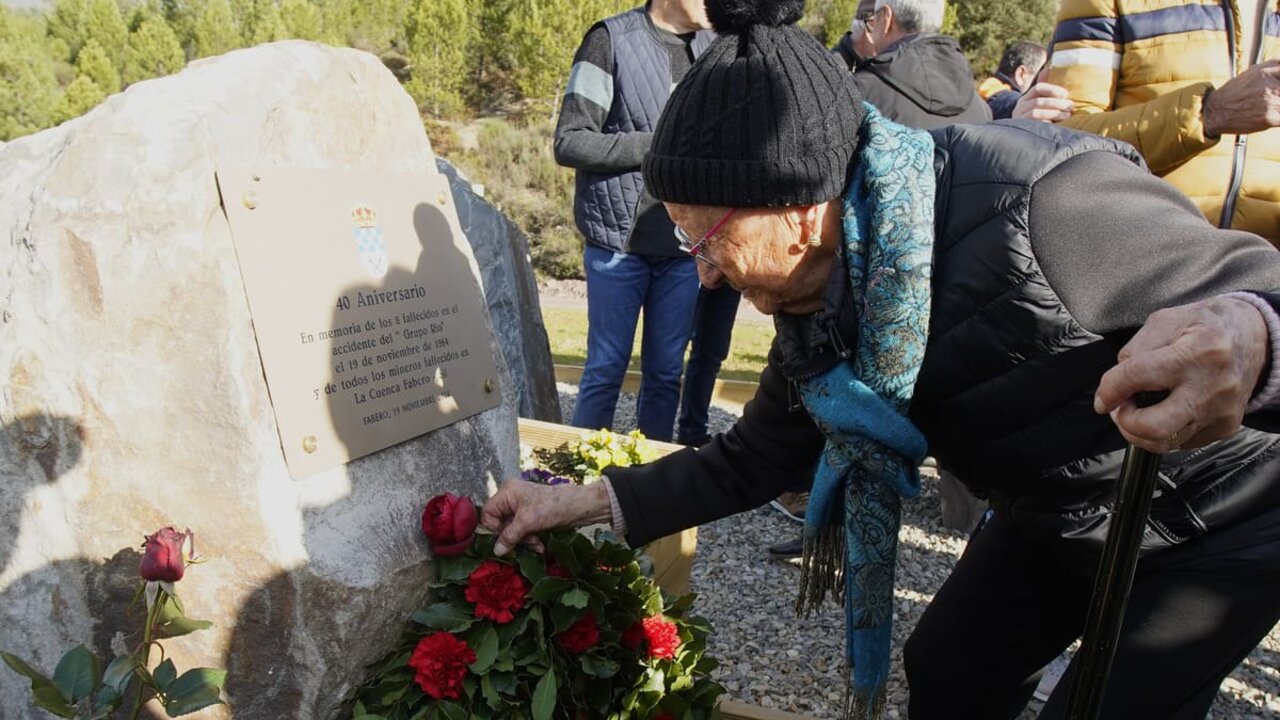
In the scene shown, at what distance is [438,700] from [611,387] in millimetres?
2322

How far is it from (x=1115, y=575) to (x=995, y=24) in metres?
28.0

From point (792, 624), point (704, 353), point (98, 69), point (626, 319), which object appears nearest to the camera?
point (792, 624)

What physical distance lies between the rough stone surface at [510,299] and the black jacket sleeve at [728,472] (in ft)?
9.59

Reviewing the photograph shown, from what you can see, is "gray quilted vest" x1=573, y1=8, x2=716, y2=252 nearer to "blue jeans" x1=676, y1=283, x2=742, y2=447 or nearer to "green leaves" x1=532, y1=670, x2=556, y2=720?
"blue jeans" x1=676, y1=283, x2=742, y2=447

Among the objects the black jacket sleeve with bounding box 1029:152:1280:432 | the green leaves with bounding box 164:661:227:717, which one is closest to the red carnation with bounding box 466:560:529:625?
the green leaves with bounding box 164:661:227:717

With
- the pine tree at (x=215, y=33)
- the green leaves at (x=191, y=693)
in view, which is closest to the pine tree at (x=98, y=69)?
the pine tree at (x=215, y=33)

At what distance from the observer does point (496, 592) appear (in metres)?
1.65

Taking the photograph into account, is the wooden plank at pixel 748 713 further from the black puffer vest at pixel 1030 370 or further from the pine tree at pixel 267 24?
the pine tree at pixel 267 24

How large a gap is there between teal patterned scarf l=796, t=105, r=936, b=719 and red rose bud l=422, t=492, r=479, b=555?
0.73 m

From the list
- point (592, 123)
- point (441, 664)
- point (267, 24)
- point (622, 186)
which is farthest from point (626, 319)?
point (267, 24)

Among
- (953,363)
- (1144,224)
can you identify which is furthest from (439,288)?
(1144,224)

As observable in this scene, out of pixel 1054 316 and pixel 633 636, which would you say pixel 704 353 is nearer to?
pixel 633 636

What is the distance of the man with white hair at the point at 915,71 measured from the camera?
10.4 ft

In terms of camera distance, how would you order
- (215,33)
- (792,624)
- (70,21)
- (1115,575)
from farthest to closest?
(70,21) < (215,33) < (792,624) < (1115,575)
